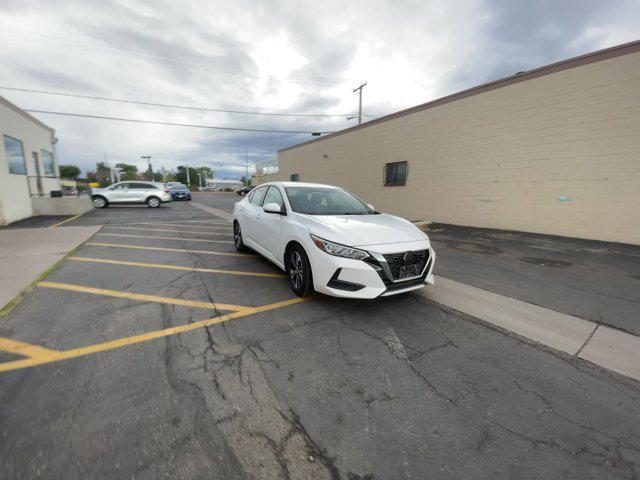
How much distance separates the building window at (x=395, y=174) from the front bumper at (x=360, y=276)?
1019 centimetres

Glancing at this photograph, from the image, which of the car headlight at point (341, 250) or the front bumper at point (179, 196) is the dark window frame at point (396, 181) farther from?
the front bumper at point (179, 196)

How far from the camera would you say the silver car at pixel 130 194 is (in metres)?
17.1

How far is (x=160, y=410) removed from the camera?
2033mm

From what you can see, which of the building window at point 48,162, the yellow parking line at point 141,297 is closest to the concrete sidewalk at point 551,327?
the yellow parking line at point 141,297

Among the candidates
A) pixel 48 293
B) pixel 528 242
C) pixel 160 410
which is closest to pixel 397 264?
pixel 160 410

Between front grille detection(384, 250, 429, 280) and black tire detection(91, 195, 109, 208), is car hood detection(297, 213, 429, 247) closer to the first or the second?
front grille detection(384, 250, 429, 280)

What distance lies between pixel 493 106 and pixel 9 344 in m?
12.0

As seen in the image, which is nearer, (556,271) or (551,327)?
(551,327)

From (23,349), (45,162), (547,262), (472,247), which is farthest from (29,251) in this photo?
(45,162)

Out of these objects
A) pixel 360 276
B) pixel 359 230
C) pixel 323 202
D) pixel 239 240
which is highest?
pixel 323 202

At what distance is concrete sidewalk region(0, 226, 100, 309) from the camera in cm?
428

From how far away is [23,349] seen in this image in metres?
2.71

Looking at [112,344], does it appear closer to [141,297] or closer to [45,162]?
[141,297]

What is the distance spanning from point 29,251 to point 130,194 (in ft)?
43.6
